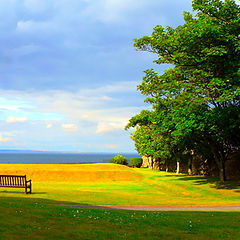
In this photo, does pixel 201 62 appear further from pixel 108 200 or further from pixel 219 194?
pixel 108 200

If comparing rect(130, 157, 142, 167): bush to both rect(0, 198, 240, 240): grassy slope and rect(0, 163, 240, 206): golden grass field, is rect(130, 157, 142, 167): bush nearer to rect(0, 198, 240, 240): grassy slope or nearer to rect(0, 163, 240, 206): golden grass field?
rect(0, 163, 240, 206): golden grass field

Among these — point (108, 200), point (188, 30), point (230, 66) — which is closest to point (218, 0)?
point (188, 30)

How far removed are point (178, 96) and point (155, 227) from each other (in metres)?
19.3

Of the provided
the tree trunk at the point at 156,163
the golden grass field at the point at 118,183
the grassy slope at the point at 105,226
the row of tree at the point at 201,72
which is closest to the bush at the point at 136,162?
the tree trunk at the point at 156,163

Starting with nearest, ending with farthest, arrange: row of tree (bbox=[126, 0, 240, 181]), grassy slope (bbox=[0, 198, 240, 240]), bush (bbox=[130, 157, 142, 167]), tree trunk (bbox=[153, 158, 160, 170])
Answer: grassy slope (bbox=[0, 198, 240, 240]) < row of tree (bbox=[126, 0, 240, 181]) < tree trunk (bbox=[153, 158, 160, 170]) < bush (bbox=[130, 157, 142, 167])

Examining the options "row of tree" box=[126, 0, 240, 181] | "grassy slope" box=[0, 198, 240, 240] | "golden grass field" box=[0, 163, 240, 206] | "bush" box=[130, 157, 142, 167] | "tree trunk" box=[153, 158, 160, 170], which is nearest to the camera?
"grassy slope" box=[0, 198, 240, 240]

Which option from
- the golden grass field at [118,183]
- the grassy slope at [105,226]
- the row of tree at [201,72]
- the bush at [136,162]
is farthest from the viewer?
the bush at [136,162]

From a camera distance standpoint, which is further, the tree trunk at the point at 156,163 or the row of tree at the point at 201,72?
the tree trunk at the point at 156,163

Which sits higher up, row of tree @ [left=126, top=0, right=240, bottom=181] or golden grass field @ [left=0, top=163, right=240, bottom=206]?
row of tree @ [left=126, top=0, right=240, bottom=181]

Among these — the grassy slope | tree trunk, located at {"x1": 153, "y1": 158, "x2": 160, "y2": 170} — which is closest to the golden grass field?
the grassy slope

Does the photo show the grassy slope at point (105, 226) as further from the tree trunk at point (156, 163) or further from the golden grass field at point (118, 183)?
the tree trunk at point (156, 163)

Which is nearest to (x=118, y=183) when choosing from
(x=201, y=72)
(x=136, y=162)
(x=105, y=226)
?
(x=201, y=72)

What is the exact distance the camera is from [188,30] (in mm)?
24297

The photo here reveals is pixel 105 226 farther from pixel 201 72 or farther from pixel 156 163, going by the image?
pixel 156 163
